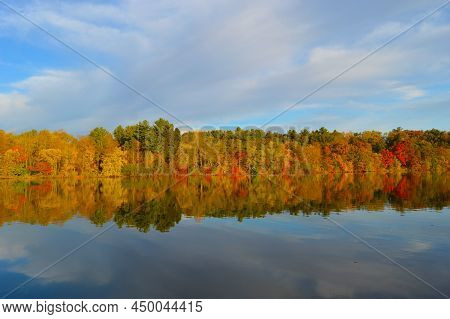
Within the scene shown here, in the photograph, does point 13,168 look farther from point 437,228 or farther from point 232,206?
point 437,228

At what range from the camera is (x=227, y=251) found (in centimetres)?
1143

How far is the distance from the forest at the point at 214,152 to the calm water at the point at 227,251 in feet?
124

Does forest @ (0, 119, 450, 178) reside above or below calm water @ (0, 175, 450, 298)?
above

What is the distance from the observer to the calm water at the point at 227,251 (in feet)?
26.6

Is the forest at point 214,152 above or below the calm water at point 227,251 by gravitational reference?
above

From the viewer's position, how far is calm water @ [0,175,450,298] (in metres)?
8.11

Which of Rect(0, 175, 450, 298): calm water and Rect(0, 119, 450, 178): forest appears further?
Rect(0, 119, 450, 178): forest

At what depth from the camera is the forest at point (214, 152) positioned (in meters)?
56.1

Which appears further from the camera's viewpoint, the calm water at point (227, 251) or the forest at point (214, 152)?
the forest at point (214, 152)

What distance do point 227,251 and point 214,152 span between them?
5299cm

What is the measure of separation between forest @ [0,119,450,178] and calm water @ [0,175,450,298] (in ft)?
124

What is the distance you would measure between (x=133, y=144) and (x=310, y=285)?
61.4 meters

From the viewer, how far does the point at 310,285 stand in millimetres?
8203

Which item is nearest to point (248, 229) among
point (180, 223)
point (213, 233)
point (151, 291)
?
point (213, 233)
